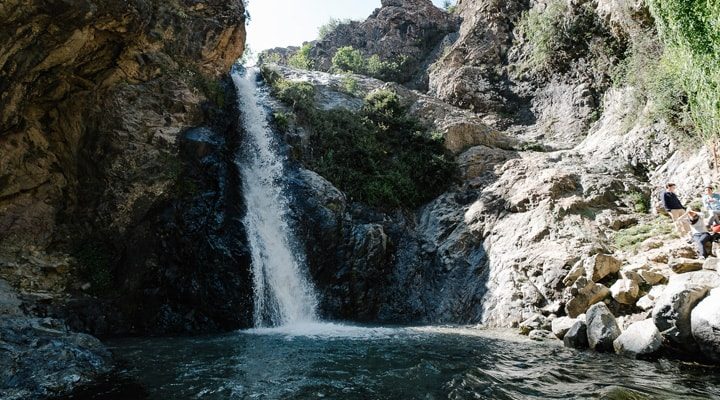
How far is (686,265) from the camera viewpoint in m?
9.57

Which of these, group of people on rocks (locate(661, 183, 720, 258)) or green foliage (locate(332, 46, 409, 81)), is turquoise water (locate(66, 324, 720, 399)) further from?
green foliage (locate(332, 46, 409, 81))

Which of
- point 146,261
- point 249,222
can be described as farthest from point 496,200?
point 146,261

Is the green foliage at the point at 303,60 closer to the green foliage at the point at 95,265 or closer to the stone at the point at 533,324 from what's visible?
the green foliage at the point at 95,265

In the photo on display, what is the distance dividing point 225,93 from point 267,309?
471 inches

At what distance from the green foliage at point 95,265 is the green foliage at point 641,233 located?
625 inches

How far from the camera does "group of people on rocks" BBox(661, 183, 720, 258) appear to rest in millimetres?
9703

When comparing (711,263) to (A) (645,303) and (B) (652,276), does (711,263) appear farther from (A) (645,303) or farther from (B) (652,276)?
(A) (645,303)

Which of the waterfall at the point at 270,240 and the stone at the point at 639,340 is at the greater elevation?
the waterfall at the point at 270,240

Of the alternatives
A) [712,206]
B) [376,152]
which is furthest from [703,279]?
[376,152]

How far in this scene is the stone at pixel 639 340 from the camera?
7.99m

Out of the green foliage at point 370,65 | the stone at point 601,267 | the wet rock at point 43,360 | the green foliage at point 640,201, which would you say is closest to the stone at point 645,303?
the stone at point 601,267

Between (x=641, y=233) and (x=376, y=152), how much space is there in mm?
12336

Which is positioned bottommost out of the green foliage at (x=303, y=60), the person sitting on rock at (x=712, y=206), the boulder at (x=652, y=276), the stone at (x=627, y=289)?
the stone at (x=627, y=289)

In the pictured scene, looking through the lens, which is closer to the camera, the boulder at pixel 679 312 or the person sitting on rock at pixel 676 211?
the boulder at pixel 679 312
